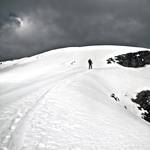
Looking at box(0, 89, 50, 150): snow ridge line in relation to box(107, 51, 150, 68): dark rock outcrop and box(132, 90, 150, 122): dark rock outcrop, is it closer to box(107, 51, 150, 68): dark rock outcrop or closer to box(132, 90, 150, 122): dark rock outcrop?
box(132, 90, 150, 122): dark rock outcrop

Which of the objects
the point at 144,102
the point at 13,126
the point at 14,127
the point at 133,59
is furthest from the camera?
the point at 133,59

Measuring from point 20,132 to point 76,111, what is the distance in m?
4.58

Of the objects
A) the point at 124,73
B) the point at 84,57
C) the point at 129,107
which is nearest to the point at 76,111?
the point at 129,107

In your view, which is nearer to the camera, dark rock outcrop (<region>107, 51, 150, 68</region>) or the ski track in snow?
the ski track in snow

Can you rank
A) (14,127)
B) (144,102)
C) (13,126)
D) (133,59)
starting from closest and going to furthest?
(14,127), (13,126), (144,102), (133,59)

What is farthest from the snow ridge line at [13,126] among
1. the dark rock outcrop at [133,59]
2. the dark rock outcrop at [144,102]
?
the dark rock outcrop at [133,59]

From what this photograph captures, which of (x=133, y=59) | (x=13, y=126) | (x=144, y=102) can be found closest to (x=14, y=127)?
(x=13, y=126)

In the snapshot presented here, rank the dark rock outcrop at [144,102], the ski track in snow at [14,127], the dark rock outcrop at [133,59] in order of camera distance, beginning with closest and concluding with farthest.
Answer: the ski track in snow at [14,127]
the dark rock outcrop at [144,102]
the dark rock outcrop at [133,59]

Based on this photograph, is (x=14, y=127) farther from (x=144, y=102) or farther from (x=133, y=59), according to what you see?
(x=133, y=59)

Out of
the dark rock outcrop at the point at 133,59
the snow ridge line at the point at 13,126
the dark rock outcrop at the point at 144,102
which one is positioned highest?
the dark rock outcrop at the point at 133,59

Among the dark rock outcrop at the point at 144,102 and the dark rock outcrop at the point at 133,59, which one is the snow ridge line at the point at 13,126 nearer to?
the dark rock outcrop at the point at 144,102

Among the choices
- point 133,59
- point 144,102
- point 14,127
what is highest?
point 133,59

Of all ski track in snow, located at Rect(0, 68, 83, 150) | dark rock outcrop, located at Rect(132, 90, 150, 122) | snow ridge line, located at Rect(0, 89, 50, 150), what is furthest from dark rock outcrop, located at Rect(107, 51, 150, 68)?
snow ridge line, located at Rect(0, 89, 50, 150)

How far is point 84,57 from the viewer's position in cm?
5209
